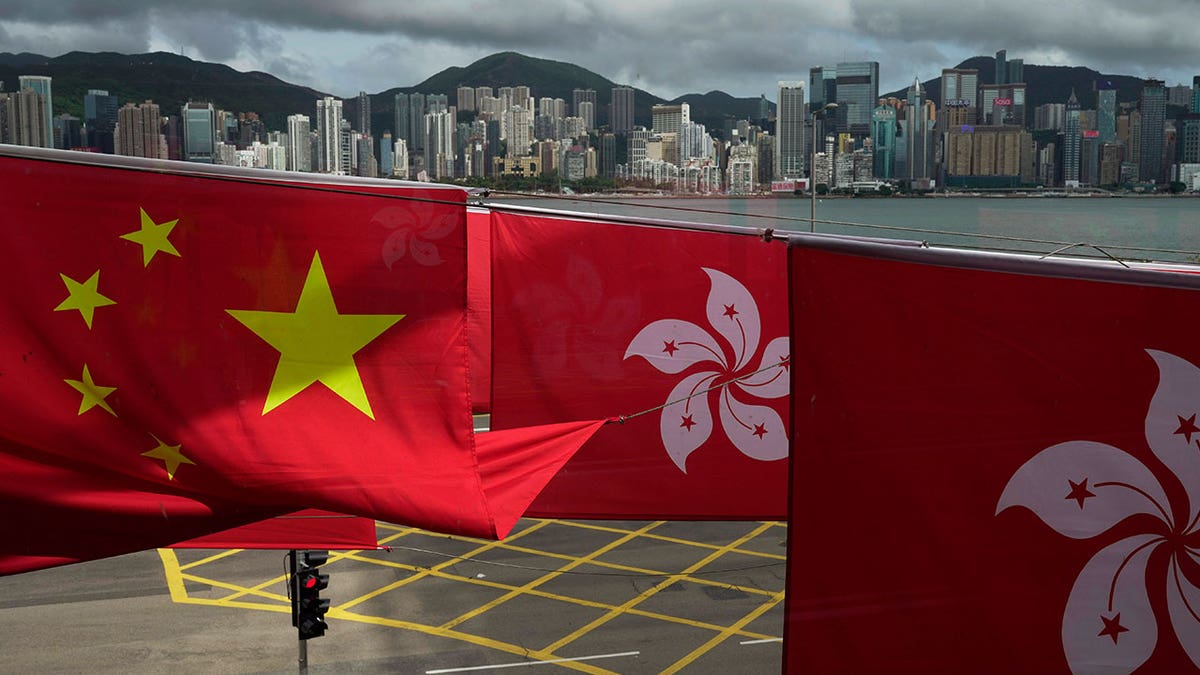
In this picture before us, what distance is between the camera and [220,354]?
674 cm

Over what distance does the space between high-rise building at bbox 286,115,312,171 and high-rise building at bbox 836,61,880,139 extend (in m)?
40.5

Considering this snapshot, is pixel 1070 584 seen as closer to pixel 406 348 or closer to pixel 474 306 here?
pixel 406 348

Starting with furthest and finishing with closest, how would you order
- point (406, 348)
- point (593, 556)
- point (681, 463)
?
point (593, 556) < point (681, 463) < point (406, 348)

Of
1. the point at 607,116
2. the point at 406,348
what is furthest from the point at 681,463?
the point at 607,116

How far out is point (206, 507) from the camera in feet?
22.4

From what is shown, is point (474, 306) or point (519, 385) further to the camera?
point (474, 306)

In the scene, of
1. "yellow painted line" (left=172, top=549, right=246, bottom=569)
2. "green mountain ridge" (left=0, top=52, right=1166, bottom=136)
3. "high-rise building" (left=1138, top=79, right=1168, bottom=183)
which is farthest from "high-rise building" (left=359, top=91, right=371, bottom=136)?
"high-rise building" (left=1138, top=79, right=1168, bottom=183)

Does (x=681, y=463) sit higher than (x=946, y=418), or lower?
lower

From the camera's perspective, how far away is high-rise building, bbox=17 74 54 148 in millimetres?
51763

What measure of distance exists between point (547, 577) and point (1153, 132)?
8790 cm

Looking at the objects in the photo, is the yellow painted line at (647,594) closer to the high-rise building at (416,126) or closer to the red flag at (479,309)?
the red flag at (479,309)

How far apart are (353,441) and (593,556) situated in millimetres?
12899

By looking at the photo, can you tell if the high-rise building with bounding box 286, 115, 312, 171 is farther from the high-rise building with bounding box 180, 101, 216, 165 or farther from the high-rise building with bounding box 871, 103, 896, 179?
the high-rise building with bounding box 871, 103, 896, 179

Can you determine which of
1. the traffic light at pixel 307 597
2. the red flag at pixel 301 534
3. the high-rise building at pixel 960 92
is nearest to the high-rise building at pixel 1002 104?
the high-rise building at pixel 960 92
